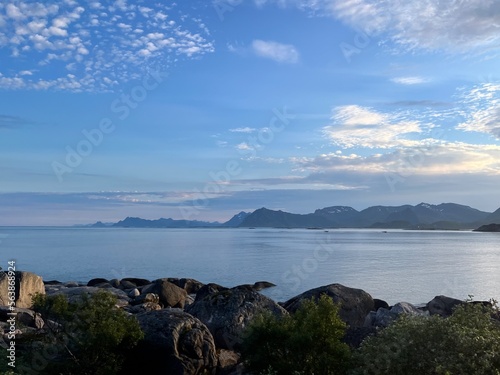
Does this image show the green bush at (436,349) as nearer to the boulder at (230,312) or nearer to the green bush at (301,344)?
the green bush at (301,344)

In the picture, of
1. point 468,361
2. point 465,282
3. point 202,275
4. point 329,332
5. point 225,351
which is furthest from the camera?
point 202,275

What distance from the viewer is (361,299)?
29312mm

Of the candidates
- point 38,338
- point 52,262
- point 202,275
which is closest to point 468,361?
point 38,338

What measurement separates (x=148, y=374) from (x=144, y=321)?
2.05 meters

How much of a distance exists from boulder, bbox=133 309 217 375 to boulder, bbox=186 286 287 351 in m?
3.10

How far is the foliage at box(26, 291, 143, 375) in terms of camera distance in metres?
16.5

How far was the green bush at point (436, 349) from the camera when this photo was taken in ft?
39.2

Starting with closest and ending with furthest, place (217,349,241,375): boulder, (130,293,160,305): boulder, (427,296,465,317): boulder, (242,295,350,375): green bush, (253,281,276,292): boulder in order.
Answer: (242,295,350,375): green bush
(217,349,241,375): boulder
(427,296,465,317): boulder
(130,293,160,305): boulder
(253,281,276,292): boulder

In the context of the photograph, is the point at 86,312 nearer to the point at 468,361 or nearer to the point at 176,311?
the point at 176,311

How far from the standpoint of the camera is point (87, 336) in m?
16.6

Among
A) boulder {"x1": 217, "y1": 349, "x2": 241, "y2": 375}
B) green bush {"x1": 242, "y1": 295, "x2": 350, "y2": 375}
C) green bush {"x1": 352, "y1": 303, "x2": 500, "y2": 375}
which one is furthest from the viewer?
boulder {"x1": 217, "y1": 349, "x2": 241, "y2": 375}

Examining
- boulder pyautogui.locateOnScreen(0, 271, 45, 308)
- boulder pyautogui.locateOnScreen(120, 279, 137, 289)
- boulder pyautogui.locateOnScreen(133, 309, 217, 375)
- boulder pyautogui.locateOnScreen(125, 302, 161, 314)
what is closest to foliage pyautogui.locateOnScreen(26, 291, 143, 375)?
boulder pyautogui.locateOnScreen(133, 309, 217, 375)

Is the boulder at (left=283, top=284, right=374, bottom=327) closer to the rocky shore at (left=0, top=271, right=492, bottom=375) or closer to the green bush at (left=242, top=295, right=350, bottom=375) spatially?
the rocky shore at (left=0, top=271, right=492, bottom=375)

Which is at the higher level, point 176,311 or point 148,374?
point 176,311
